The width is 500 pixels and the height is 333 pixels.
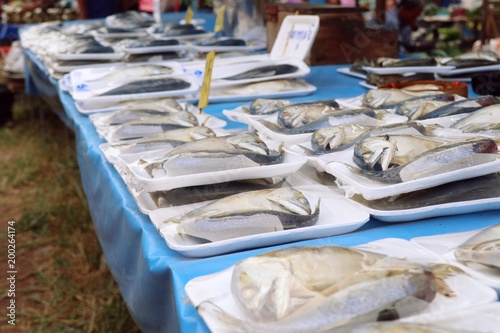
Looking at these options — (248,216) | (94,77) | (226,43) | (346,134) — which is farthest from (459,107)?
(226,43)

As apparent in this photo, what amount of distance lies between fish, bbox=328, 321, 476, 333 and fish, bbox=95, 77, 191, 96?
5.63 feet

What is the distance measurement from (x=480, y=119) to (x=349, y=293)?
82cm

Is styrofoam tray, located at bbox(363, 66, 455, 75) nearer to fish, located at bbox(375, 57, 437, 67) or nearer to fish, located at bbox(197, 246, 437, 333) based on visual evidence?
fish, located at bbox(375, 57, 437, 67)

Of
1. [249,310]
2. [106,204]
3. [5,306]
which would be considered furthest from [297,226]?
[5,306]

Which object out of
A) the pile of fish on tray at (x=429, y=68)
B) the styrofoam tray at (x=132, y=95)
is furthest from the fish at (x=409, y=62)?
the styrofoam tray at (x=132, y=95)

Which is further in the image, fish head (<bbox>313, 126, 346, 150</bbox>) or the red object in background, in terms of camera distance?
the red object in background

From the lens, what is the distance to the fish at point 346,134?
1.33 metres

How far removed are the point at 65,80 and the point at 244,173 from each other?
1767mm

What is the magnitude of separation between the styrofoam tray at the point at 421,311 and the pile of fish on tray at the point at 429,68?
1.45m

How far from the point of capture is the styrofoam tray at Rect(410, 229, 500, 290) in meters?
0.85

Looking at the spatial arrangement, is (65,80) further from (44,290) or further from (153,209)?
(153,209)

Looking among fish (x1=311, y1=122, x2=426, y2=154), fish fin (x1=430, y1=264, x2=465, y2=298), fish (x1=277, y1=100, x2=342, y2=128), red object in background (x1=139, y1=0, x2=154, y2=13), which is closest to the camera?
fish fin (x1=430, y1=264, x2=465, y2=298)

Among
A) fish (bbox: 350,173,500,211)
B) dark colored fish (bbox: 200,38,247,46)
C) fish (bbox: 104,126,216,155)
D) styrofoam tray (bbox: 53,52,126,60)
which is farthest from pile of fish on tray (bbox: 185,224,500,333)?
dark colored fish (bbox: 200,38,247,46)

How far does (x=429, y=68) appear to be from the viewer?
227 centimetres
